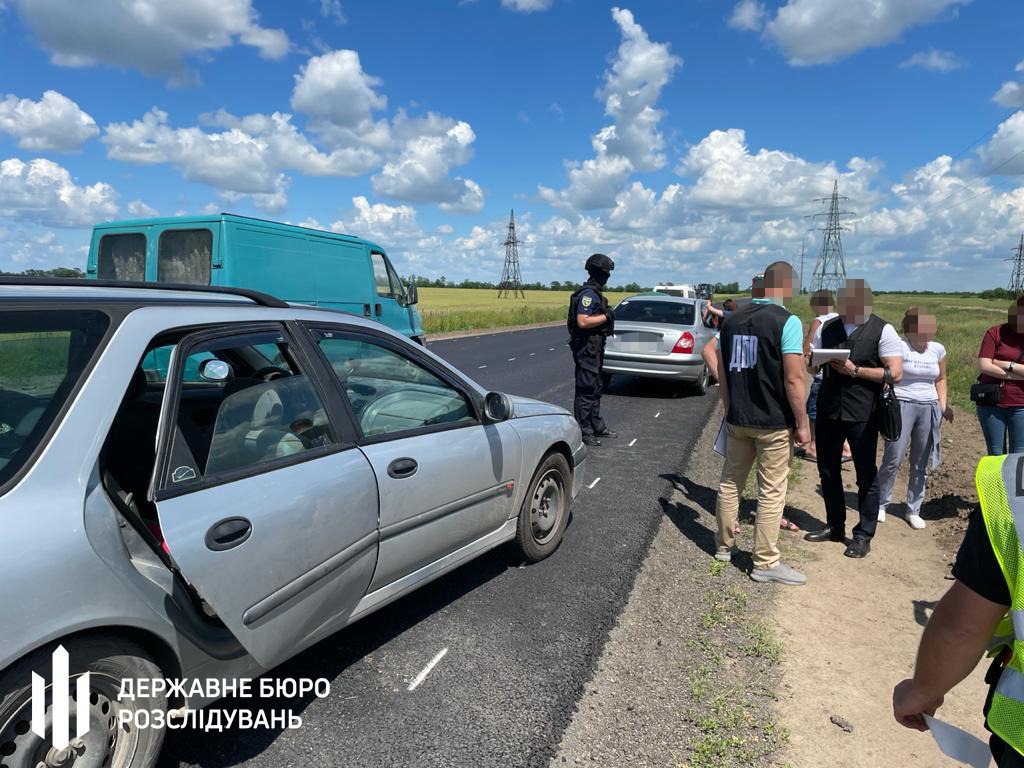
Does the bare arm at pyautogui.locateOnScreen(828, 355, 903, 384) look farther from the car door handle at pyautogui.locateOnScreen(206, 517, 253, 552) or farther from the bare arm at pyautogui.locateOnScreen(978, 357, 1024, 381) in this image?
the car door handle at pyautogui.locateOnScreen(206, 517, 253, 552)

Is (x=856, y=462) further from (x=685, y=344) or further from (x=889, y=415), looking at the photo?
(x=685, y=344)

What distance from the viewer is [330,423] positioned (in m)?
2.80

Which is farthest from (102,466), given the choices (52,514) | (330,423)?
(330,423)

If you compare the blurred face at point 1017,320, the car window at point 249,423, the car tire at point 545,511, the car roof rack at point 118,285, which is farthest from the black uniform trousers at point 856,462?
the car roof rack at point 118,285

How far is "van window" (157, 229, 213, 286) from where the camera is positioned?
8086mm

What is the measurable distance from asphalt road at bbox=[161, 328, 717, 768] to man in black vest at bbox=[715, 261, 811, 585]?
3.00ft

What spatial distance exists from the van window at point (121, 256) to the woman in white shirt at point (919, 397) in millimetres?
8418

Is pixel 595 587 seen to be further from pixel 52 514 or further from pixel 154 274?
pixel 154 274

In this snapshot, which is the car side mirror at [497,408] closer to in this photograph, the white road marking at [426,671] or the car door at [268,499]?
the car door at [268,499]

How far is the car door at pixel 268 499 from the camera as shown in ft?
6.97

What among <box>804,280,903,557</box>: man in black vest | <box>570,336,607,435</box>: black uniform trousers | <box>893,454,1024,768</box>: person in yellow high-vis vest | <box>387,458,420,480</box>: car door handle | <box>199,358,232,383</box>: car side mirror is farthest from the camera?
<box>570,336,607,435</box>: black uniform trousers

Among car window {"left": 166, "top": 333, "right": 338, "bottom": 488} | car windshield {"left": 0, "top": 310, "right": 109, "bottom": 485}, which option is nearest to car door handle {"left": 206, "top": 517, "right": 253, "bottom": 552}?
car window {"left": 166, "top": 333, "right": 338, "bottom": 488}

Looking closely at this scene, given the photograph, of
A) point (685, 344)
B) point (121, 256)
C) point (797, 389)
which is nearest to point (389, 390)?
point (797, 389)

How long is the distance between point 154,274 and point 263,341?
651cm
